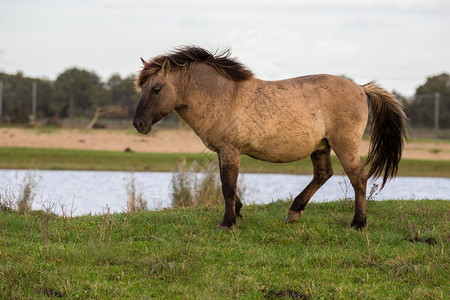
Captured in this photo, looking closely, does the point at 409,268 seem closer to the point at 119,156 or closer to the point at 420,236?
the point at 420,236

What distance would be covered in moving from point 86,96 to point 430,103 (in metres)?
32.5

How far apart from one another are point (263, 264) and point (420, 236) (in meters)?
2.19

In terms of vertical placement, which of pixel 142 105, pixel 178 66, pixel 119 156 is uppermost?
pixel 178 66

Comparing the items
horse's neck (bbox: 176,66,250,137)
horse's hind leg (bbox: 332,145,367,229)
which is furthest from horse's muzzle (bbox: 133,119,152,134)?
horse's hind leg (bbox: 332,145,367,229)

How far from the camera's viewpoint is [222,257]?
682cm

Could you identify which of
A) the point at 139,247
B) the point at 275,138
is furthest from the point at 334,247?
the point at 139,247

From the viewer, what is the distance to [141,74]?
27.0 ft

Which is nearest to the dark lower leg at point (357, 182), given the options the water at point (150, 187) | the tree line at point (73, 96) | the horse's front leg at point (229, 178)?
the horse's front leg at point (229, 178)

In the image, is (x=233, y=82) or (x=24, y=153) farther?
(x=24, y=153)

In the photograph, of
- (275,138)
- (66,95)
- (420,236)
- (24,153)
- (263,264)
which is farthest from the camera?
(66,95)

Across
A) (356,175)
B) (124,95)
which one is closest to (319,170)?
(356,175)

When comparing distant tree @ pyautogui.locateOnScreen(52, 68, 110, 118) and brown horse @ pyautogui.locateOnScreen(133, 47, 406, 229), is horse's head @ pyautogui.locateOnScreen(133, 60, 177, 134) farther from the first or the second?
distant tree @ pyautogui.locateOnScreen(52, 68, 110, 118)

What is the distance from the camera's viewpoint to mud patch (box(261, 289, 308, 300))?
563 cm

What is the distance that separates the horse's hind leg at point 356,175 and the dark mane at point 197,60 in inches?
61.8
